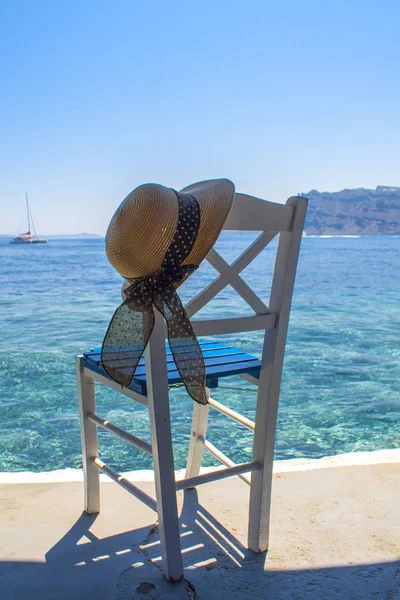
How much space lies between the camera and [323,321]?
23.5 ft

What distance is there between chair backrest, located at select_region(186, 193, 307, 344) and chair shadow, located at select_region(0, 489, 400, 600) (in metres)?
0.57

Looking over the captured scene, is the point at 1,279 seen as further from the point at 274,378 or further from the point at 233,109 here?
the point at 233,109

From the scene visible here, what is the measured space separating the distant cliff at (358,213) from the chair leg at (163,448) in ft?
218

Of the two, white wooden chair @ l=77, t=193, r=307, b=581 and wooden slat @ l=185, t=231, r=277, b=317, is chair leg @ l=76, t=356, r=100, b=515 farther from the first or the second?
wooden slat @ l=185, t=231, r=277, b=317

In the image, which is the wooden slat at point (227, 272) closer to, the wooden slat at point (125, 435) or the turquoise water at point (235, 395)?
the wooden slat at point (125, 435)

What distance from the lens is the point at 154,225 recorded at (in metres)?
1.10

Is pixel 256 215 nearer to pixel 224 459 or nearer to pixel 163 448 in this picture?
pixel 163 448

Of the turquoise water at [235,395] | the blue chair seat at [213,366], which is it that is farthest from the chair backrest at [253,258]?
the turquoise water at [235,395]

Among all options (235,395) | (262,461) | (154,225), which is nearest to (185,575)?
(262,461)

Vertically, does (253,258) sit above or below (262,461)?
above

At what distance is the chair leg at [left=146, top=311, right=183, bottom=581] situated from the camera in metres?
1.18

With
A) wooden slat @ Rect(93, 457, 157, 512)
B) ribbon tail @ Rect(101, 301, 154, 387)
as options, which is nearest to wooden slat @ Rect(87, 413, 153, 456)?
wooden slat @ Rect(93, 457, 157, 512)

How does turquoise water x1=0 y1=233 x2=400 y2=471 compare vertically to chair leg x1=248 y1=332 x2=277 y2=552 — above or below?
below

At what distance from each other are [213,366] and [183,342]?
0.20m
